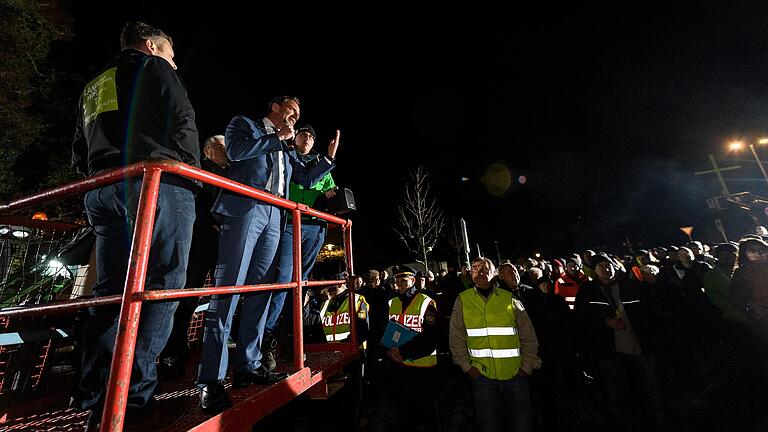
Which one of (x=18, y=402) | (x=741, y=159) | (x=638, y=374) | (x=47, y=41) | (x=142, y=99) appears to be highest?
(x=47, y=41)

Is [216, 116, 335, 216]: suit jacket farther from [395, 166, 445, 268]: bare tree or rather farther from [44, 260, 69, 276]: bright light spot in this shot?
[395, 166, 445, 268]: bare tree

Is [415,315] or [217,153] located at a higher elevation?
[217,153]

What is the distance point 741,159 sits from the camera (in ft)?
69.9

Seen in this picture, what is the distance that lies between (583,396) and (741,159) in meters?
25.9

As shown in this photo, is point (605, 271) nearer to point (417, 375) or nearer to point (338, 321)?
point (417, 375)

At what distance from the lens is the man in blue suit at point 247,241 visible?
2041 millimetres

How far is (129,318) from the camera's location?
1.33 meters

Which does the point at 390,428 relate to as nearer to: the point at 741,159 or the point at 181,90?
the point at 181,90

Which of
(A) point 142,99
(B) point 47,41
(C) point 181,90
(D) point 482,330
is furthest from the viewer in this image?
(B) point 47,41

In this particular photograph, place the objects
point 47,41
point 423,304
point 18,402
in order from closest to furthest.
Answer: point 18,402
point 423,304
point 47,41

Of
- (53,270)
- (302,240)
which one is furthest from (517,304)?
(53,270)

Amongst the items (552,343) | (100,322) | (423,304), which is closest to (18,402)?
(100,322)

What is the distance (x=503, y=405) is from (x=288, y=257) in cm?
272

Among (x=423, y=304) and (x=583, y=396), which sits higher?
(x=423, y=304)
